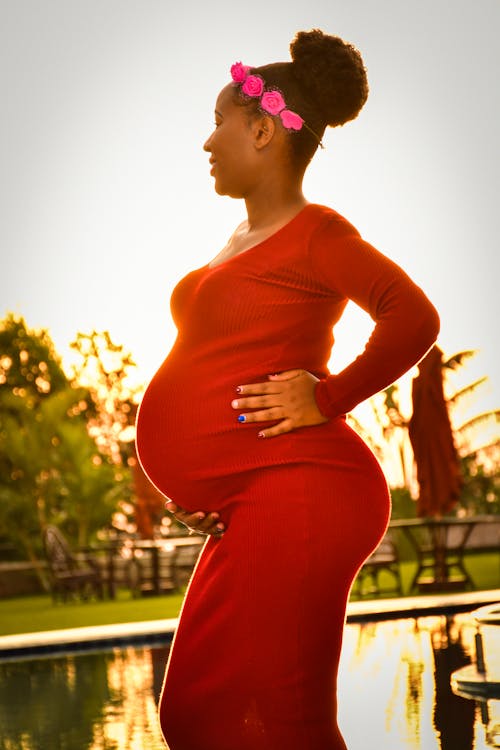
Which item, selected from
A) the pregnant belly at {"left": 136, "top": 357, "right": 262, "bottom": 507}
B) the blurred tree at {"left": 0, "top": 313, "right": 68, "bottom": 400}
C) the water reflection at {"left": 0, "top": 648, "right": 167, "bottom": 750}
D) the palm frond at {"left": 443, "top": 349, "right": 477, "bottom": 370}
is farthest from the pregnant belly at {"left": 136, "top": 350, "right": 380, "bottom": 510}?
the blurred tree at {"left": 0, "top": 313, "right": 68, "bottom": 400}

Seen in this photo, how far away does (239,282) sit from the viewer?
2037 millimetres

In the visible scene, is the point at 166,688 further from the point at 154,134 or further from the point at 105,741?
Answer: the point at 154,134

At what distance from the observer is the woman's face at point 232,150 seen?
7.06 ft

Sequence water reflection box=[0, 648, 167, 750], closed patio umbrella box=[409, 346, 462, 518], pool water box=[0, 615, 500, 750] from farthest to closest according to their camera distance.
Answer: closed patio umbrella box=[409, 346, 462, 518] → water reflection box=[0, 648, 167, 750] → pool water box=[0, 615, 500, 750]

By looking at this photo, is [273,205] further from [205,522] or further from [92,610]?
[92,610]

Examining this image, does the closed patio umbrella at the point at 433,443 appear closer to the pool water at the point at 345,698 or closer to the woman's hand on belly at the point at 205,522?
the pool water at the point at 345,698

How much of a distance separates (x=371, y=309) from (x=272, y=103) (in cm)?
39

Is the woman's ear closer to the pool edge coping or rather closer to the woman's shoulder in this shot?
the woman's shoulder

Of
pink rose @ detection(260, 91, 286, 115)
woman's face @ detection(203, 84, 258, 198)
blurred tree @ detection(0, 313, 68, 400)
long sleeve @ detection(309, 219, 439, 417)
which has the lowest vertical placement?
long sleeve @ detection(309, 219, 439, 417)

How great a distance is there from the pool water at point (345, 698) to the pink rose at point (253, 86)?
3.16m

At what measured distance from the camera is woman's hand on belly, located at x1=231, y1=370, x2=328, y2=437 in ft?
6.61

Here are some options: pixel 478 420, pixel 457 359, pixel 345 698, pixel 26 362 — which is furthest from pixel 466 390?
pixel 345 698

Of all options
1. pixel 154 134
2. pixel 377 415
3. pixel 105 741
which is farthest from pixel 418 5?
pixel 105 741

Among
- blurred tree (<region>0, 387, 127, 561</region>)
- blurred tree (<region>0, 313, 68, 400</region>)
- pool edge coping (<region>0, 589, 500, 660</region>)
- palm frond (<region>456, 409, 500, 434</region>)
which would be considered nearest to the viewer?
pool edge coping (<region>0, 589, 500, 660</region>)
